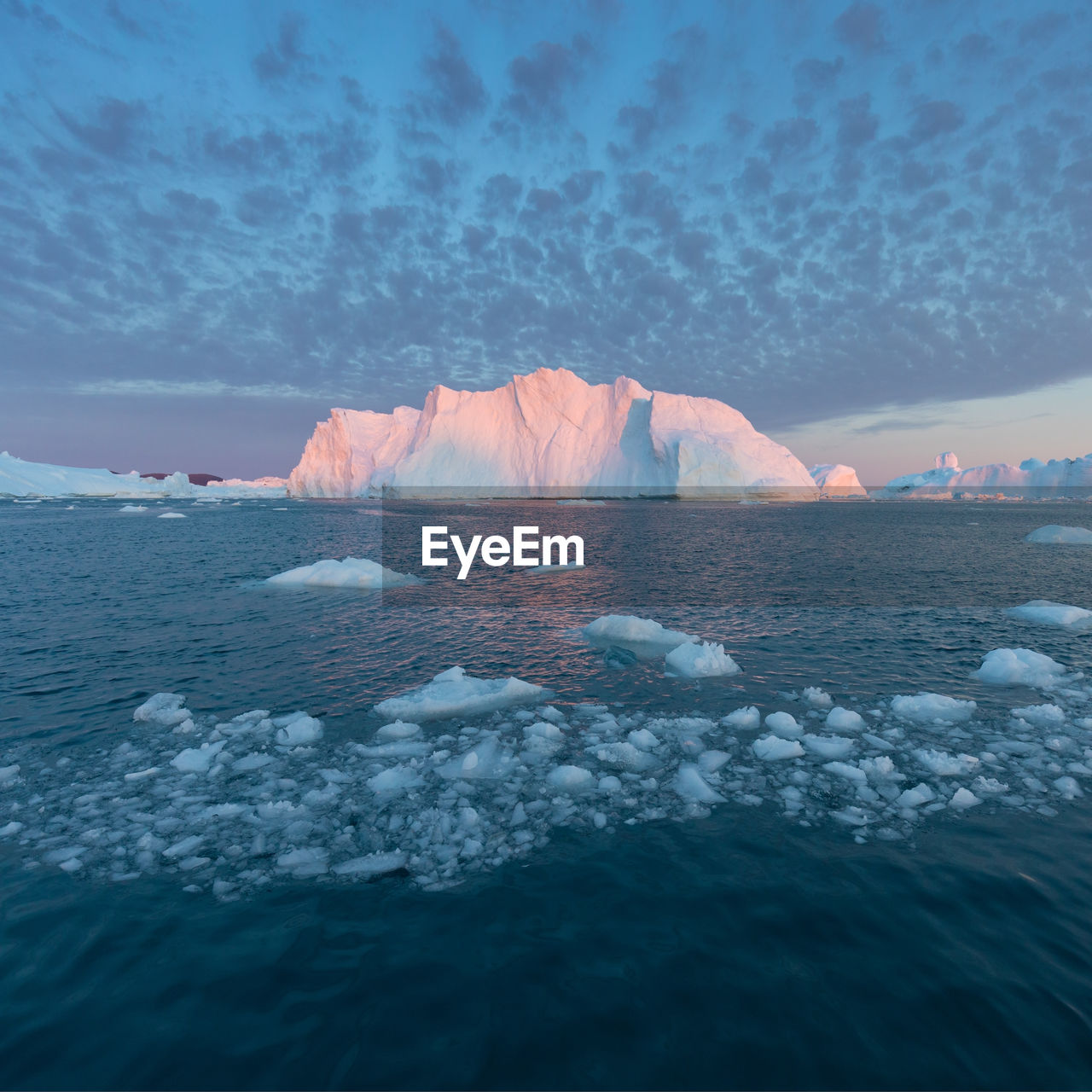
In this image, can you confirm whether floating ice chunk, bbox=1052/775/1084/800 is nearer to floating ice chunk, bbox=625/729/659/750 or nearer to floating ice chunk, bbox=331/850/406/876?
floating ice chunk, bbox=625/729/659/750

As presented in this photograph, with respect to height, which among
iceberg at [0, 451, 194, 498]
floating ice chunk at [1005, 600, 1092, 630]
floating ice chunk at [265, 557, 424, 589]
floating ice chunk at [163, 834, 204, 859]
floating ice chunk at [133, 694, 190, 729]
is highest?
iceberg at [0, 451, 194, 498]

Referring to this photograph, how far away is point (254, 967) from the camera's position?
12.4ft

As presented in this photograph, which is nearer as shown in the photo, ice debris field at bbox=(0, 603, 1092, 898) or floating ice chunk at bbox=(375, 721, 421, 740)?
ice debris field at bbox=(0, 603, 1092, 898)

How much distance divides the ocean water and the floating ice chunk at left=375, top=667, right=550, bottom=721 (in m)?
0.30

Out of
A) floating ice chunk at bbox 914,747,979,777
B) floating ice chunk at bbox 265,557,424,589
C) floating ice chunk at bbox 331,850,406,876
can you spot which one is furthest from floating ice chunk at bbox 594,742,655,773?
floating ice chunk at bbox 265,557,424,589

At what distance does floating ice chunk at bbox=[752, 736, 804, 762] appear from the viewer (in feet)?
22.5

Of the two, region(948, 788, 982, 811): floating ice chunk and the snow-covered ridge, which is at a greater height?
the snow-covered ridge

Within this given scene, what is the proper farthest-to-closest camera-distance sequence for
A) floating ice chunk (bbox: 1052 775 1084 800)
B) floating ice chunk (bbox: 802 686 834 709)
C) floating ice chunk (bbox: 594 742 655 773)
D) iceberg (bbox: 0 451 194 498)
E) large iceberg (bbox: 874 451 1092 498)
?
large iceberg (bbox: 874 451 1092 498) → iceberg (bbox: 0 451 194 498) → floating ice chunk (bbox: 802 686 834 709) → floating ice chunk (bbox: 594 742 655 773) → floating ice chunk (bbox: 1052 775 1084 800)

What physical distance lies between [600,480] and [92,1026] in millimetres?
92882

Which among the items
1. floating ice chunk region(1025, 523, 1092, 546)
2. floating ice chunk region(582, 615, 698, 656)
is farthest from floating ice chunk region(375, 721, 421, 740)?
floating ice chunk region(1025, 523, 1092, 546)

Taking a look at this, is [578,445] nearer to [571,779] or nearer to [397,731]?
[397,731]

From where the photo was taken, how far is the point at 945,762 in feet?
21.4

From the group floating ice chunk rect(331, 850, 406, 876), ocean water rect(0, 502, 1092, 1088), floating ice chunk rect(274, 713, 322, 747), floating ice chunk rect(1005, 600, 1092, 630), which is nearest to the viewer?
ocean water rect(0, 502, 1092, 1088)

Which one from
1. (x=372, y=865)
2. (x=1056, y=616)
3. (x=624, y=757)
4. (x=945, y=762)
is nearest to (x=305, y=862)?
(x=372, y=865)
